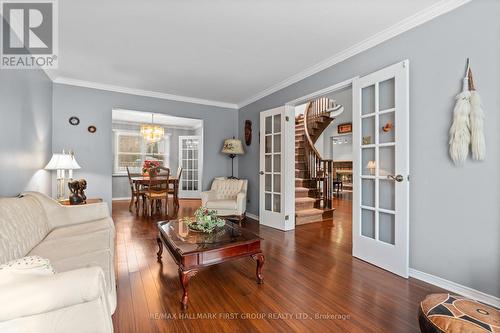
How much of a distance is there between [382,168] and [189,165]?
6.53 m

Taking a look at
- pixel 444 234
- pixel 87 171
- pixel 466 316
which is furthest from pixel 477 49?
pixel 87 171

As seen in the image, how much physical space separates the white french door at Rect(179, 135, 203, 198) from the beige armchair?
10.4ft

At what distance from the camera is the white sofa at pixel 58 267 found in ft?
3.23

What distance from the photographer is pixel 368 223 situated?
276 centimetres

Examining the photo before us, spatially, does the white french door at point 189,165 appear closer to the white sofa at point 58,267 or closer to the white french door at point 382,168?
the white sofa at point 58,267

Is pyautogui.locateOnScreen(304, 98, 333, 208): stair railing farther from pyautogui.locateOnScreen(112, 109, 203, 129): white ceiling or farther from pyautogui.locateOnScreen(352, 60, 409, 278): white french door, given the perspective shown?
pyautogui.locateOnScreen(112, 109, 203, 129): white ceiling

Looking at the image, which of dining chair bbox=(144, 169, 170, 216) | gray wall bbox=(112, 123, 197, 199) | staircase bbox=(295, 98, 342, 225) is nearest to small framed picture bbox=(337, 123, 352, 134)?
staircase bbox=(295, 98, 342, 225)

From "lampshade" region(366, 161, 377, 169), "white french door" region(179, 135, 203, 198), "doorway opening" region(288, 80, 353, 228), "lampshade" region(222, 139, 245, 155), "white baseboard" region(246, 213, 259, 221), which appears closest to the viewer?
"lampshade" region(366, 161, 377, 169)

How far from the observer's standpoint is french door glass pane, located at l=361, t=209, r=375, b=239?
106 inches

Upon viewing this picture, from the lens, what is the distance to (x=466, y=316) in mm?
1199

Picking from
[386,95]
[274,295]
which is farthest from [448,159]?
[274,295]

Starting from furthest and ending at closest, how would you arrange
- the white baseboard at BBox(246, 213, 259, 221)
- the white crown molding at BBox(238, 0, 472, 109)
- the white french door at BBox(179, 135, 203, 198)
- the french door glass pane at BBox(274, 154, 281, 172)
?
the white french door at BBox(179, 135, 203, 198)
the white baseboard at BBox(246, 213, 259, 221)
the french door glass pane at BBox(274, 154, 281, 172)
the white crown molding at BBox(238, 0, 472, 109)

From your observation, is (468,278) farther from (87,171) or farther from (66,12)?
(87,171)

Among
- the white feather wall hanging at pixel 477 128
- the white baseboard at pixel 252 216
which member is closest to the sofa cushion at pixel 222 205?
the white baseboard at pixel 252 216
